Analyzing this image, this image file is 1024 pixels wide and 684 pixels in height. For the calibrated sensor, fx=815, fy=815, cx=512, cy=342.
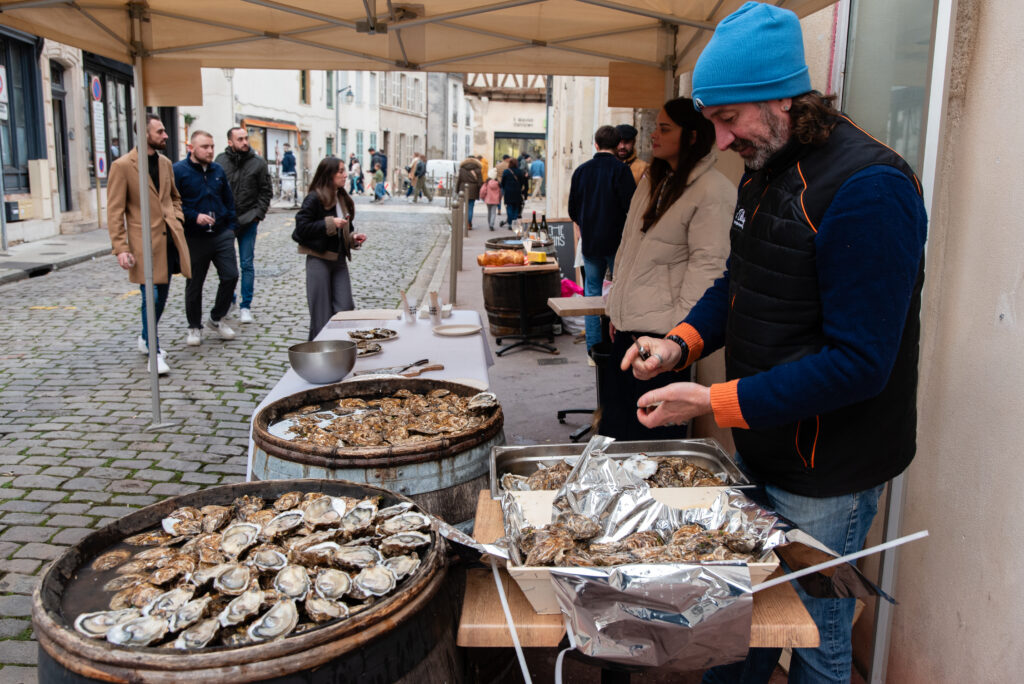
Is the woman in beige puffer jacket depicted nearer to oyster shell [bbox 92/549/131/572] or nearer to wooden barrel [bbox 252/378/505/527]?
wooden barrel [bbox 252/378/505/527]

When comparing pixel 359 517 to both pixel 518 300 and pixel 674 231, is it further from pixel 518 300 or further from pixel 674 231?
pixel 518 300

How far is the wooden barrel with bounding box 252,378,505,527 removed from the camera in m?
2.46

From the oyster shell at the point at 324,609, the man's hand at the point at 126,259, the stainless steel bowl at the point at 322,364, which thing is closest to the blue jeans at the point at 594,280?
the man's hand at the point at 126,259

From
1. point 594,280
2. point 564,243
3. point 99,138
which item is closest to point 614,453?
point 594,280

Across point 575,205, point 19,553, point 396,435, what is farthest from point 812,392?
point 575,205

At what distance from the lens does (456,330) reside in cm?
474

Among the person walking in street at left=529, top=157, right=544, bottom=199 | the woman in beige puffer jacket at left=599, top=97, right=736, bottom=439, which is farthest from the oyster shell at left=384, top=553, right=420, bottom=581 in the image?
the person walking in street at left=529, top=157, right=544, bottom=199

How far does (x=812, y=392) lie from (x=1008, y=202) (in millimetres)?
874

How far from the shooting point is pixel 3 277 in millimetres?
11477

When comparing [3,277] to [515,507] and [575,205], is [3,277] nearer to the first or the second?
[575,205]

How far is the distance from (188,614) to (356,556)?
390mm

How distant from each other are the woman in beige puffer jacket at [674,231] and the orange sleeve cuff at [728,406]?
1.90m

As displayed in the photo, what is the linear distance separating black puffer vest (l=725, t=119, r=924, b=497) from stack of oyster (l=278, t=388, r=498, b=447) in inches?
40.6

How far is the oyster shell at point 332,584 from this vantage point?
1.86m
